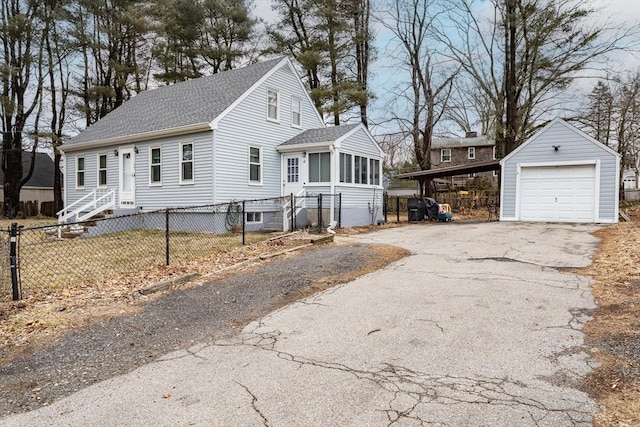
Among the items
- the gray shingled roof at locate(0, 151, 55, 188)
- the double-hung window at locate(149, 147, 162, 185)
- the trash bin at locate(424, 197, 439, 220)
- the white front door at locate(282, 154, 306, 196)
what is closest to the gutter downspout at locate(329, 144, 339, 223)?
the white front door at locate(282, 154, 306, 196)

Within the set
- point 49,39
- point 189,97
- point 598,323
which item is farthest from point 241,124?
point 49,39

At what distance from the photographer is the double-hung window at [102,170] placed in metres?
18.4

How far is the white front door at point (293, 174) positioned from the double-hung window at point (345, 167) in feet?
5.05

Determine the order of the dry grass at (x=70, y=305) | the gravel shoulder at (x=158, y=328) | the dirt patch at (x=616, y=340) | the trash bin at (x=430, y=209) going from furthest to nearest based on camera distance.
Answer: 1. the trash bin at (x=430, y=209)
2. the dry grass at (x=70, y=305)
3. the gravel shoulder at (x=158, y=328)
4. the dirt patch at (x=616, y=340)

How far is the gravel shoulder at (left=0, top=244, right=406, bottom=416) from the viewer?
3588mm

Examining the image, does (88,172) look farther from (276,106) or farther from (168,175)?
(276,106)

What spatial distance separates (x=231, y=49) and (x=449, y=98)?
15.1 m

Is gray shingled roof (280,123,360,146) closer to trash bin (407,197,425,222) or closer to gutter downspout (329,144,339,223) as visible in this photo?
gutter downspout (329,144,339,223)

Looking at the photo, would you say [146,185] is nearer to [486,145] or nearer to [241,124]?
[241,124]

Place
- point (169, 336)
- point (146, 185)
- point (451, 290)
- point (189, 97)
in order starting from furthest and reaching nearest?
1. point (189, 97)
2. point (146, 185)
3. point (451, 290)
4. point (169, 336)

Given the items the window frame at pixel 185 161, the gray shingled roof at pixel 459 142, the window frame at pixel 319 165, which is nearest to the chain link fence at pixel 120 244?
the window frame at pixel 185 161

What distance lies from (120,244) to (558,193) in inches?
641

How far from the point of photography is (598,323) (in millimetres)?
4660

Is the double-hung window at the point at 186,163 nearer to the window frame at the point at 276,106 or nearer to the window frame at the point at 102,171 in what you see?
the window frame at the point at 276,106
